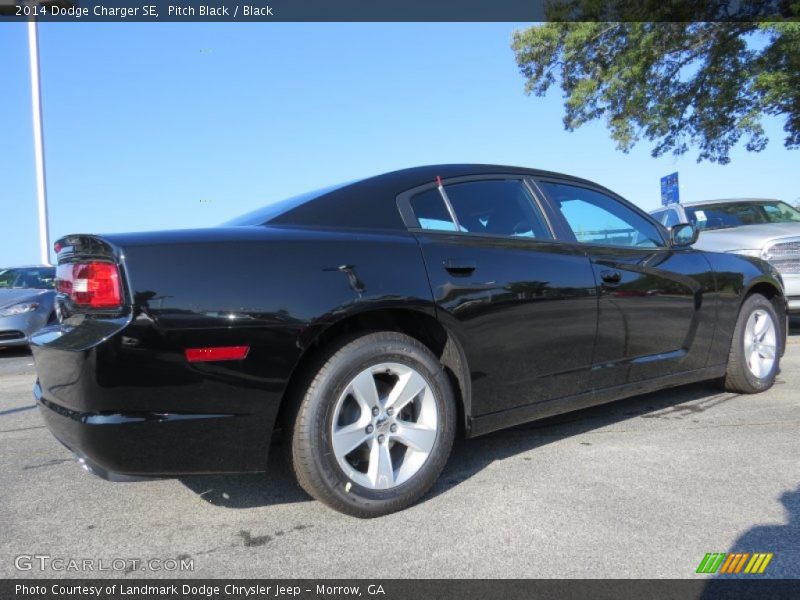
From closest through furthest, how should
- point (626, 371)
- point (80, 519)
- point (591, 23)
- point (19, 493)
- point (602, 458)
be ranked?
point (80, 519) < point (19, 493) < point (602, 458) < point (626, 371) < point (591, 23)

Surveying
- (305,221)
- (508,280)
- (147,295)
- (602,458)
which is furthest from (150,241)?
(602,458)

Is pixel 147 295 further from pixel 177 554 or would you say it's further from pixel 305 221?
pixel 177 554

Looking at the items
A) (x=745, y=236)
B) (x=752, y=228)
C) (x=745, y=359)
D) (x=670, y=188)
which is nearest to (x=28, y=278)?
(x=745, y=359)

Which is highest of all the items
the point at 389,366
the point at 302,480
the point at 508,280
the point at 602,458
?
the point at 508,280

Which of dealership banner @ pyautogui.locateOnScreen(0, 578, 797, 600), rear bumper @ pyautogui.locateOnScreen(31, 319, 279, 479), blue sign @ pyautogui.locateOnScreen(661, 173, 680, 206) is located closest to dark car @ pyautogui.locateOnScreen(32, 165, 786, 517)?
rear bumper @ pyautogui.locateOnScreen(31, 319, 279, 479)

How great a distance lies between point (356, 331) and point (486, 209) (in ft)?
3.41

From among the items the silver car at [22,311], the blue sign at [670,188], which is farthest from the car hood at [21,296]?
the blue sign at [670,188]

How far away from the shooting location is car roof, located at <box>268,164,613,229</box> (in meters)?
2.55

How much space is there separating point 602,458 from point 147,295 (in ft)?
7.41

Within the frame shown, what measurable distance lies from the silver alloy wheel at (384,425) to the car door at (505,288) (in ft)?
0.90

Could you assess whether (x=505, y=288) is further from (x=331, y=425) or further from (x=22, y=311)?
(x=22, y=311)

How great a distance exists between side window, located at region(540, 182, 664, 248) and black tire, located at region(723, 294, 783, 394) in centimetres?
91

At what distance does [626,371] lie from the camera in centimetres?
324

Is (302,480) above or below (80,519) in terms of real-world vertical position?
above
